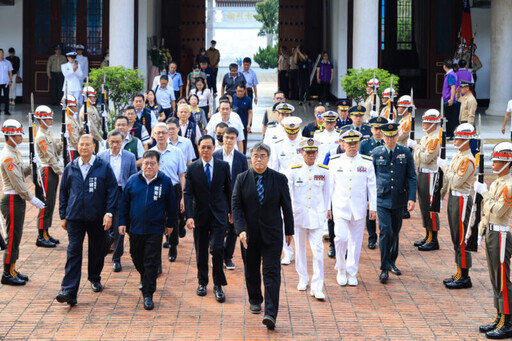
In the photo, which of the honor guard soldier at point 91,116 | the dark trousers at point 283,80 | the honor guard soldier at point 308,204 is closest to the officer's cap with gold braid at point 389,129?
the honor guard soldier at point 308,204

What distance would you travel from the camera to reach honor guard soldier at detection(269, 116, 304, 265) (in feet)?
35.2

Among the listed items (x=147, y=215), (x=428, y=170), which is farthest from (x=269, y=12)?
(x=147, y=215)

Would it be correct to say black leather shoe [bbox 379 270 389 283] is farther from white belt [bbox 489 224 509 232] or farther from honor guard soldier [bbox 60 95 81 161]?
honor guard soldier [bbox 60 95 81 161]

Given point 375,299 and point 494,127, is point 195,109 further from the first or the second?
point 494,127

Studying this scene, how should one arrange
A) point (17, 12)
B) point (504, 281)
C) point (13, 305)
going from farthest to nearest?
point (17, 12) < point (13, 305) < point (504, 281)

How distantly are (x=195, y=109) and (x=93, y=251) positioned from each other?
5252 millimetres

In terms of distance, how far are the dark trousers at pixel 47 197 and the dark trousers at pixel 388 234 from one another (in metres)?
4.42

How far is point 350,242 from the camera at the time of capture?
9.90m

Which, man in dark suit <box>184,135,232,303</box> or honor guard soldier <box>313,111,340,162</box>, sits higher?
honor guard soldier <box>313,111,340,162</box>

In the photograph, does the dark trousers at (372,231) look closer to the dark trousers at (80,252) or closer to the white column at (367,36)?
the dark trousers at (80,252)

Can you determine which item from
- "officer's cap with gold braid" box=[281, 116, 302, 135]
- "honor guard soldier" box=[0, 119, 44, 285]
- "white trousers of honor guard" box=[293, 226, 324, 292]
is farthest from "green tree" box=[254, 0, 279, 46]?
"white trousers of honor guard" box=[293, 226, 324, 292]

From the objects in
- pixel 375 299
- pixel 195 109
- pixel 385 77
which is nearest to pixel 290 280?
pixel 375 299

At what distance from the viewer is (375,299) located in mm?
9312

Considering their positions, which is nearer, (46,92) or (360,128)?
(360,128)
